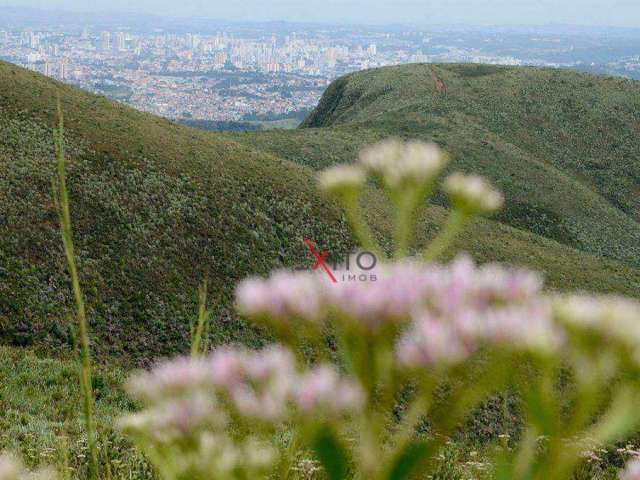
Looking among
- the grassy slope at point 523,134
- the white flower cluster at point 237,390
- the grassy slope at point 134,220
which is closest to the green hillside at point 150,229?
the grassy slope at point 134,220

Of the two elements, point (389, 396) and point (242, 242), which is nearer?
point (389, 396)

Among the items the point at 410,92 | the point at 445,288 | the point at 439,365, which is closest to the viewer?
the point at 439,365

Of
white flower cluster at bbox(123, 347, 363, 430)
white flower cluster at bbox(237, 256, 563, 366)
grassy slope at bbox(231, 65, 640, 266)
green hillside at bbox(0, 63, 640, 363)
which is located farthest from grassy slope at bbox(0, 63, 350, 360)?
grassy slope at bbox(231, 65, 640, 266)

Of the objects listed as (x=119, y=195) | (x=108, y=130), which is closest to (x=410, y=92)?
(x=108, y=130)

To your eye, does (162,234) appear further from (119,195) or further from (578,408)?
(578,408)

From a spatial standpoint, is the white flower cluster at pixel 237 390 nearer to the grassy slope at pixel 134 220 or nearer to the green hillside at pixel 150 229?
the green hillside at pixel 150 229

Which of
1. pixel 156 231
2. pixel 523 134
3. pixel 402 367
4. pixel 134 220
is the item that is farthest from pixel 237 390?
pixel 523 134

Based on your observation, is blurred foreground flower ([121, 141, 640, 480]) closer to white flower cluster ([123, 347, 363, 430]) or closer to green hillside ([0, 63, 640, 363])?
white flower cluster ([123, 347, 363, 430])
